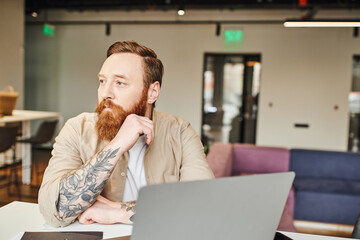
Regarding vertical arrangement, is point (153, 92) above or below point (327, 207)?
above

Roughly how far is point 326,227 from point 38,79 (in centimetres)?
696

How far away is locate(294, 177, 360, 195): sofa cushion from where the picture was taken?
3592 mm

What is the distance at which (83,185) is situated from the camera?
1.12 m

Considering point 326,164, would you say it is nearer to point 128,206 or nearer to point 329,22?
point 329,22

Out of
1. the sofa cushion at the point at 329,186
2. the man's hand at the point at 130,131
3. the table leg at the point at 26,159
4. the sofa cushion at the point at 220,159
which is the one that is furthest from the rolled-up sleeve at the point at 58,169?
the table leg at the point at 26,159

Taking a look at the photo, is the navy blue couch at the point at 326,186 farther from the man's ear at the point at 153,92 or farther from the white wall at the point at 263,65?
the white wall at the point at 263,65

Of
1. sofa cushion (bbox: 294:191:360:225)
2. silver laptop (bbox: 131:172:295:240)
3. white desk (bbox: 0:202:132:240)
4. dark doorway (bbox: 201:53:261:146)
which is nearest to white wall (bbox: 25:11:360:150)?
dark doorway (bbox: 201:53:261:146)

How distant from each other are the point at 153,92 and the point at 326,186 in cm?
303

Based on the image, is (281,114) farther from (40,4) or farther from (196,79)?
(40,4)

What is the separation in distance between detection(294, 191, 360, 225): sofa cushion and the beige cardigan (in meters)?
2.56

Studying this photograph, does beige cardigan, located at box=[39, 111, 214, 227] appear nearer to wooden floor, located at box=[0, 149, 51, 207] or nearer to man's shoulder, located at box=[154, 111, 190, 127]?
man's shoulder, located at box=[154, 111, 190, 127]

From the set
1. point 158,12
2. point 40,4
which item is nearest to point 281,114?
point 158,12

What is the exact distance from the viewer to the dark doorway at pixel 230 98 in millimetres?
7270

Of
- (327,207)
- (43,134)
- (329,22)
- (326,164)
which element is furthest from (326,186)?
(43,134)
